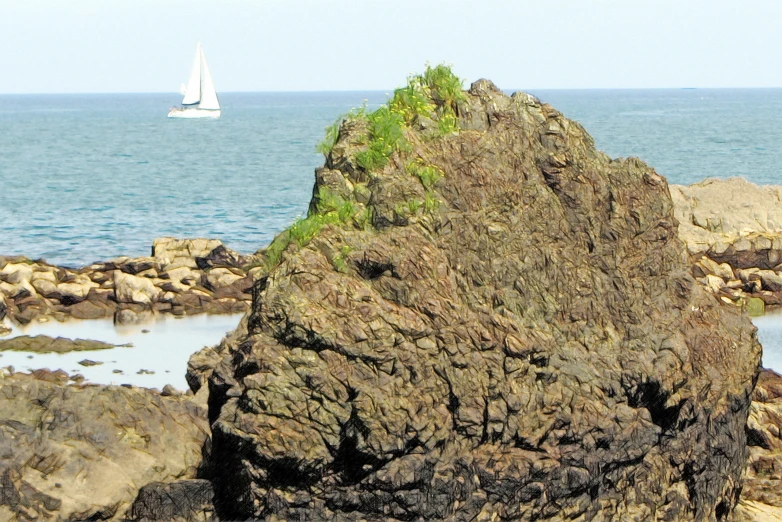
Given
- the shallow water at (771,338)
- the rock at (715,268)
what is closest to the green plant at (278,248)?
the shallow water at (771,338)

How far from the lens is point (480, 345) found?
13.1 m

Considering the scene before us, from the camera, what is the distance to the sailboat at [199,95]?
540 feet

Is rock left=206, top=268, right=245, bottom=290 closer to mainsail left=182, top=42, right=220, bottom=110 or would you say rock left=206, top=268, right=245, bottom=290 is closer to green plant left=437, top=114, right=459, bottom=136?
green plant left=437, top=114, right=459, bottom=136

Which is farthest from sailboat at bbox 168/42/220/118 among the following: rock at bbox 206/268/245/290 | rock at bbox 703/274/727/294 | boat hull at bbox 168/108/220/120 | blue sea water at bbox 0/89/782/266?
rock at bbox 703/274/727/294

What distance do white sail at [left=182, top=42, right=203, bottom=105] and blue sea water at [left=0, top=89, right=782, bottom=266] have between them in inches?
301

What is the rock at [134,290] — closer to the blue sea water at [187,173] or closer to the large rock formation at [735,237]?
the blue sea water at [187,173]

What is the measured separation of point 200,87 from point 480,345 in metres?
169

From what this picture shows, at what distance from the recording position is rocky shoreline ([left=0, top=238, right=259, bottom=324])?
3191 centimetres

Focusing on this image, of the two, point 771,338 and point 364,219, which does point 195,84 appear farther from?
point 364,219

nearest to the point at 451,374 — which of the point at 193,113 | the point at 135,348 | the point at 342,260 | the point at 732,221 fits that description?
the point at 342,260

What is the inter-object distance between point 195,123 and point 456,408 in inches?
7084

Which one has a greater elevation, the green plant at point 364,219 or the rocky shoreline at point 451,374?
the green plant at point 364,219

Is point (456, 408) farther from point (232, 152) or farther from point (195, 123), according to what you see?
point (195, 123)

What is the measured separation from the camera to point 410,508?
12.7 m
